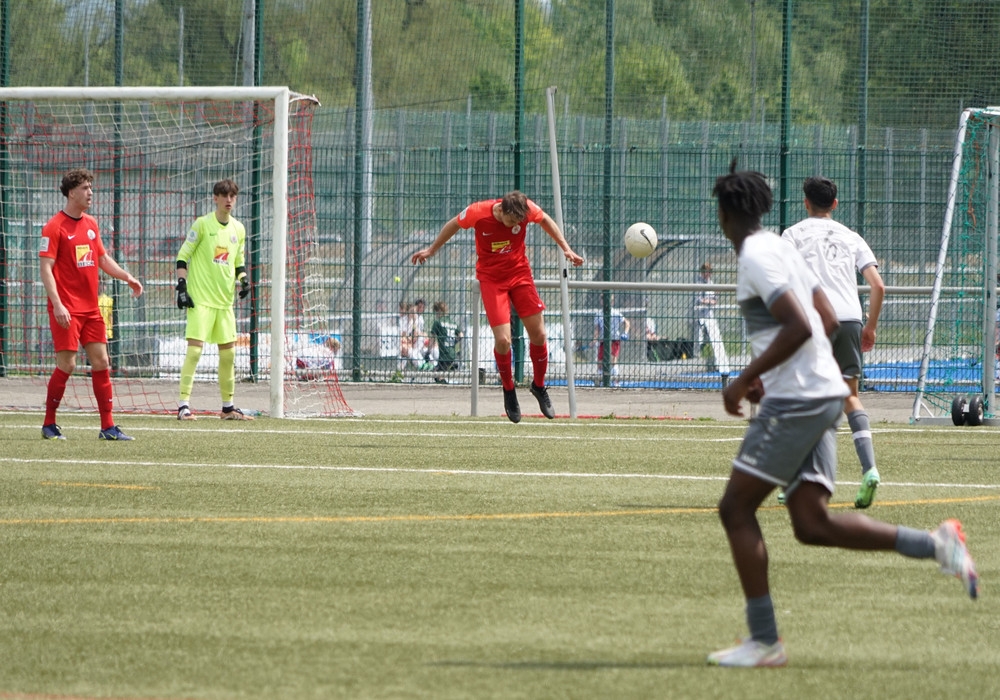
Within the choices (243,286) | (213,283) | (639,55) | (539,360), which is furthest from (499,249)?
(639,55)

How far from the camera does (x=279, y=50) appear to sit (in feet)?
64.8

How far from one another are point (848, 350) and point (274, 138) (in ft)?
25.6

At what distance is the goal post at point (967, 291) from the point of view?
14.5 m

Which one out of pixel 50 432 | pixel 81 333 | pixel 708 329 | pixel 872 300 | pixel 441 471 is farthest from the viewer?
pixel 708 329

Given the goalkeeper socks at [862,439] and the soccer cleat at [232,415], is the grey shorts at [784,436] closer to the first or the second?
the goalkeeper socks at [862,439]

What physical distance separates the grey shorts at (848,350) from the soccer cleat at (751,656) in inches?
152

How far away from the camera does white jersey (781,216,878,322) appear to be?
8.68m

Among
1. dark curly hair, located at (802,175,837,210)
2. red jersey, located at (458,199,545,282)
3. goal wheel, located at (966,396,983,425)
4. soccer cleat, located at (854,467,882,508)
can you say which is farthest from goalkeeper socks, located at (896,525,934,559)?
goal wheel, located at (966,396,983,425)

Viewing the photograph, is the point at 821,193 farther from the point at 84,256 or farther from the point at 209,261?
the point at 209,261

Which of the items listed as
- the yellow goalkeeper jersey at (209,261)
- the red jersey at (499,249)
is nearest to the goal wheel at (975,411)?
the red jersey at (499,249)

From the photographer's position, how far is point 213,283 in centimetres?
1400

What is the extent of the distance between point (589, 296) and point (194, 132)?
17.4 feet

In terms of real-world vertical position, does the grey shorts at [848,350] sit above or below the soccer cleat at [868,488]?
above

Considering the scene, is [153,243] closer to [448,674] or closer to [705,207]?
[705,207]
